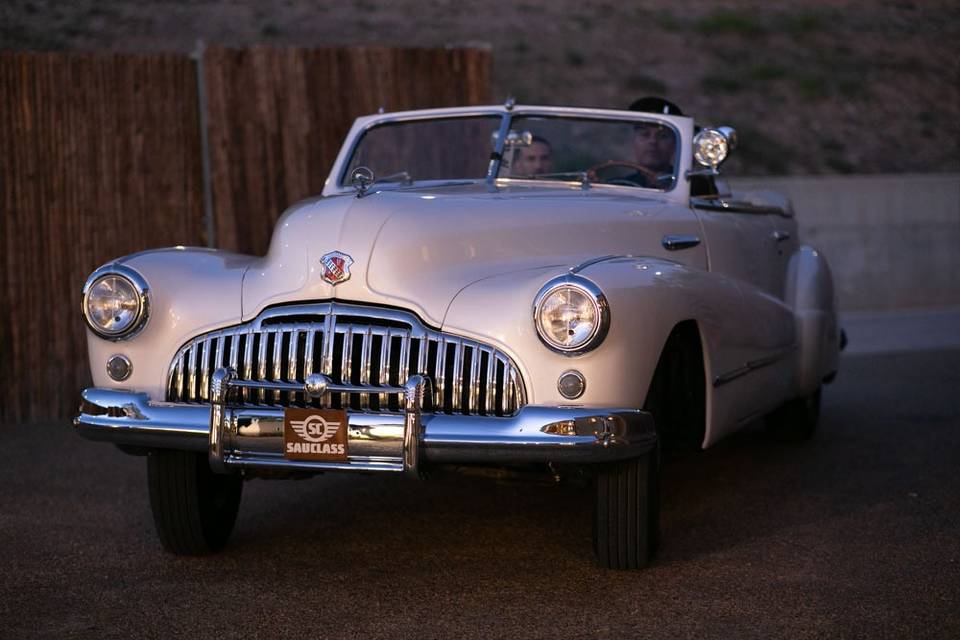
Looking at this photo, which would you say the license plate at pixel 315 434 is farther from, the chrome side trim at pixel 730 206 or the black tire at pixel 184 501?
the chrome side trim at pixel 730 206

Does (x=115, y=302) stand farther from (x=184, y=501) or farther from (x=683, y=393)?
(x=683, y=393)

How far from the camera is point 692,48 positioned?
32.8 metres

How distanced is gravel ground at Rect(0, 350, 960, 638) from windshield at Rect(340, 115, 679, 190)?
1373 millimetres

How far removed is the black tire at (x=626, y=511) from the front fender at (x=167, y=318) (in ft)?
4.26

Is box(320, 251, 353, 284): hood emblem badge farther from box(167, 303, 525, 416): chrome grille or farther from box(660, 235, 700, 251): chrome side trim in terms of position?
box(660, 235, 700, 251): chrome side trim

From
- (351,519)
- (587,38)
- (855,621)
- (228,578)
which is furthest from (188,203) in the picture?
(587,38)

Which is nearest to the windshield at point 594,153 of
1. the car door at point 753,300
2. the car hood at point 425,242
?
the car door at point 753,300

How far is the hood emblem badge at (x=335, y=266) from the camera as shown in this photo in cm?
407

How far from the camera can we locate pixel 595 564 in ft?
14.3

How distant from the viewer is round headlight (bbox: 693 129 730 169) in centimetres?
545

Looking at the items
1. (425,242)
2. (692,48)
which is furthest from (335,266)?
(692,48)

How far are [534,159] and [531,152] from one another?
4cm

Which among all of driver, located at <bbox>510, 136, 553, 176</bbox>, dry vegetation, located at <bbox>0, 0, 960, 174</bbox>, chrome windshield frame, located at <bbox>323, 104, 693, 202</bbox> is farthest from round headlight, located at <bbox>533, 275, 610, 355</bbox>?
dry vegetation, located at <bbox>0, 0, 960, 174</bbox>

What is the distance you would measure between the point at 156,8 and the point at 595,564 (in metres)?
29.7
